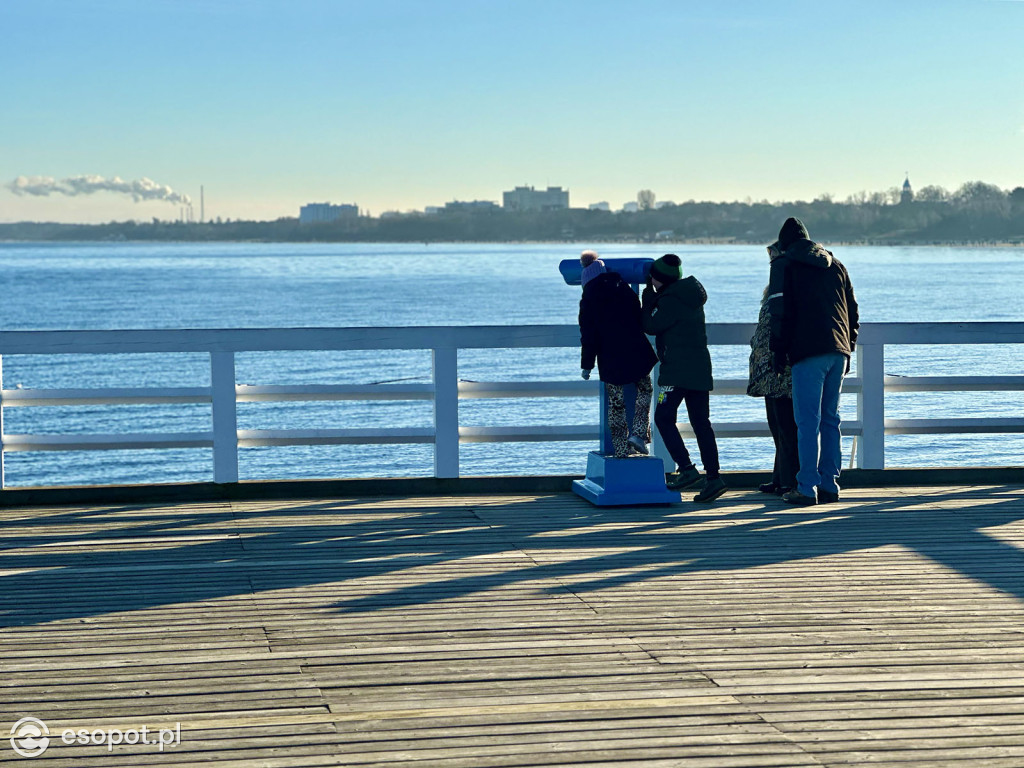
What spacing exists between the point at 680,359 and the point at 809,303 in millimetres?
862

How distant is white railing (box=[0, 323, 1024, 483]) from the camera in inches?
334

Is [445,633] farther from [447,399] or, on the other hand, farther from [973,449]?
[973,449]

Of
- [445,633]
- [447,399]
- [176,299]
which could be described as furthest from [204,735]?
[176,299]

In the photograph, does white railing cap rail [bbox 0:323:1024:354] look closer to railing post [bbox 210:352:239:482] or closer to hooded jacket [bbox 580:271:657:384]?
railing post [bbox 210:352:239:482]

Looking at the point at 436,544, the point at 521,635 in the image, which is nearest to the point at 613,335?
the point at 436,544

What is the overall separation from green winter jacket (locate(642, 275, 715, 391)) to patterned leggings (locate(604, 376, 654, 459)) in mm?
209

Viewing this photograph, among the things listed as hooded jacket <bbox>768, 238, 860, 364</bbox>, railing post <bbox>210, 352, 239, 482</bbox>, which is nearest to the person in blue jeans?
hooded jacket <bbox>768, 238, 860, 364</bbox>

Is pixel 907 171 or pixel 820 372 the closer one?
pixel 820 372

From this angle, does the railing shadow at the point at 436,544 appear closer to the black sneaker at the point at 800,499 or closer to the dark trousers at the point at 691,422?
the black sneaker at the point at 800,499

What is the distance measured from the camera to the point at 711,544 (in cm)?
691

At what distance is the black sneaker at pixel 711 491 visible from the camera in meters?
8.30

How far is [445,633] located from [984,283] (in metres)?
107

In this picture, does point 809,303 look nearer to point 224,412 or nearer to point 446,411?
point 446,411

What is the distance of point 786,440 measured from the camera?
27.7ft
